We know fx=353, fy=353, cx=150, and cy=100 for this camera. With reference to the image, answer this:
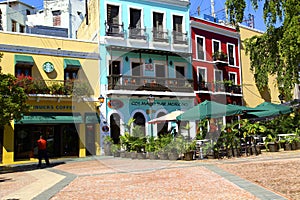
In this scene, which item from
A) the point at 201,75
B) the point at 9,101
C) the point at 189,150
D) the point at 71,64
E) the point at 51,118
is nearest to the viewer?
the point at 9,101

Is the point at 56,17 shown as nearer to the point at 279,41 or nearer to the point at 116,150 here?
the point at 116,150

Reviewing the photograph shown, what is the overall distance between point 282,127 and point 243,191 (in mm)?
12073

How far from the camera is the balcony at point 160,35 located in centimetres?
2477

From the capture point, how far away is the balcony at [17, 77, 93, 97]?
64.1 feet

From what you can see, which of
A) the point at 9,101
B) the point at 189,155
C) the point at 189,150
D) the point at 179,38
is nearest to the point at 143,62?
the point at 179,38

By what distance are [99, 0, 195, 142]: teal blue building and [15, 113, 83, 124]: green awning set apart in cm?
209

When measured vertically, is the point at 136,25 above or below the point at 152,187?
above

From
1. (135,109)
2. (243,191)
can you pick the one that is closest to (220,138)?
(243,191)

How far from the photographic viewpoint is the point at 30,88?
1958 cm

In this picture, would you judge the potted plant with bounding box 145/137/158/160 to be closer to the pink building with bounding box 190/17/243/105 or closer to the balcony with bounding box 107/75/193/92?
the balcony with bounding box 107/75/193/92

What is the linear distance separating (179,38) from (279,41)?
12.1 metres

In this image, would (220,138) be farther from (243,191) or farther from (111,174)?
(243,191)

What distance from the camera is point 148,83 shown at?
23625 millimetres

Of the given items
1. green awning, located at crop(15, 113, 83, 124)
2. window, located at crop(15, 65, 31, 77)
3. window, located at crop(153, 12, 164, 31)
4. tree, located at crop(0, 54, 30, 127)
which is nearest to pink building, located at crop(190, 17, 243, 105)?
window, located at crop(153, 12, 164, 31)
